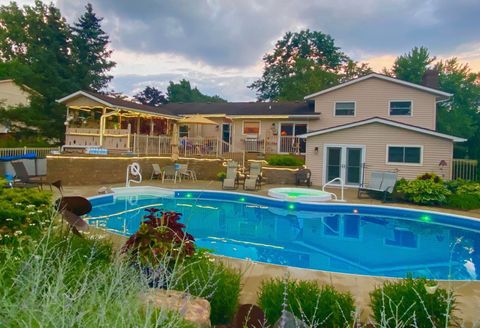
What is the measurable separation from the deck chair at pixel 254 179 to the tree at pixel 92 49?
20029mm

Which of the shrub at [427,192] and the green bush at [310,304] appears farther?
the shrub at [427,192]

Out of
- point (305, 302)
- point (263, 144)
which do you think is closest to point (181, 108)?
point (263, 144)

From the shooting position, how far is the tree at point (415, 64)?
35375mm

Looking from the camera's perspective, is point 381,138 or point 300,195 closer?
point 300,195

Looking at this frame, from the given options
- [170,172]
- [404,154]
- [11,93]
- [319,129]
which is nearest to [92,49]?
[11,93]

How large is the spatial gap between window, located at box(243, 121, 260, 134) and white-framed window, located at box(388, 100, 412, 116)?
8728 millimetres

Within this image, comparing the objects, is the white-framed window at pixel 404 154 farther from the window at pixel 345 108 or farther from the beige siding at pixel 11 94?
the beige siding at pixel 11 94

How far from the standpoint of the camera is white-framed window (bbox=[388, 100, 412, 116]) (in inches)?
816

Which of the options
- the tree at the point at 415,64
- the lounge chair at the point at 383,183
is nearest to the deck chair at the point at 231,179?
the lounge chair at the point at 383,183

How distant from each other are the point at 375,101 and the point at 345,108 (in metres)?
1.84

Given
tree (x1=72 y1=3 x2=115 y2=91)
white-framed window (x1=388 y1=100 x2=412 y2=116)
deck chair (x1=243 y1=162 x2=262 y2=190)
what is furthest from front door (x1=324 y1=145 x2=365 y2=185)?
tree (x1=72 y1=3 x2=115 y2=91)

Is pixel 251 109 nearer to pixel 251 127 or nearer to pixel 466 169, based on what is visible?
pixel 251 127

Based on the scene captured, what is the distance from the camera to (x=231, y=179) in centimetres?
1549

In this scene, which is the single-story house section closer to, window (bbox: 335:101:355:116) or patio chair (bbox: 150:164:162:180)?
window (bbox: 335:101:355:116)
